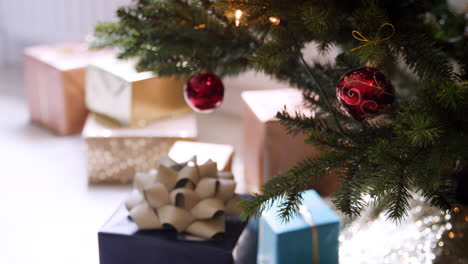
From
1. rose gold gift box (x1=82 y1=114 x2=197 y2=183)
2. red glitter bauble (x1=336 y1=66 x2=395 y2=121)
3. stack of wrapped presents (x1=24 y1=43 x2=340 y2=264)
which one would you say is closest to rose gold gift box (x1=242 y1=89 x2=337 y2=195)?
stack of wrapped presents (x1=24 y1=43 x2=340 y2=264)

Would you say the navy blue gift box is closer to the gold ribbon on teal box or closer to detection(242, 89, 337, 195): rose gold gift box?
the gold ribbon on teal box

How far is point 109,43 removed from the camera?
0.79 metres

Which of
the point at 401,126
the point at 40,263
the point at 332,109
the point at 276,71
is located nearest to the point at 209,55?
the point at 276,71

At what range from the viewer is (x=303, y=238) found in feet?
2.39

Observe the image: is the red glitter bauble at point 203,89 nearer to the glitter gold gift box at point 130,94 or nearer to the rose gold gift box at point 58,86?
the glitter gold gift box at point 130,94

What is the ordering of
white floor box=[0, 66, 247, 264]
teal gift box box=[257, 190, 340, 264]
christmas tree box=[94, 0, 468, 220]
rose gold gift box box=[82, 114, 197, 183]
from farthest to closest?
rose gold gift box box=[82, 114, 197, 183]
white floor box=[0, 66, 247, 264]
teal gift box box=[257, 190, 340, 264]
christmas tree box=[94, 0, 468, 220]

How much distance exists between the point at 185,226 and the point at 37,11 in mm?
1424

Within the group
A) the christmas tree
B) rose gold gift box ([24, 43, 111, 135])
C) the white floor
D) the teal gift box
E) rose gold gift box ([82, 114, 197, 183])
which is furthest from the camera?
rose gold gift box ([24, 43, 111, 135])

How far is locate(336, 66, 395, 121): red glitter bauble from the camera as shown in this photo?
548 mm

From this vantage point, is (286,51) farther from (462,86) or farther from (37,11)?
(37,11)

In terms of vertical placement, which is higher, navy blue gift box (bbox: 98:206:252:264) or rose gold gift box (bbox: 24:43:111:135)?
rose gold gift box (bbox: 24:43:111:135)

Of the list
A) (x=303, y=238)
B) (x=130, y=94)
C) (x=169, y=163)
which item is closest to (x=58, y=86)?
(x=130, y=94)

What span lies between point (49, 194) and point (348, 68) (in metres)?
0.78

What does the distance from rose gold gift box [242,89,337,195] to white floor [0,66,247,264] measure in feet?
0.57
